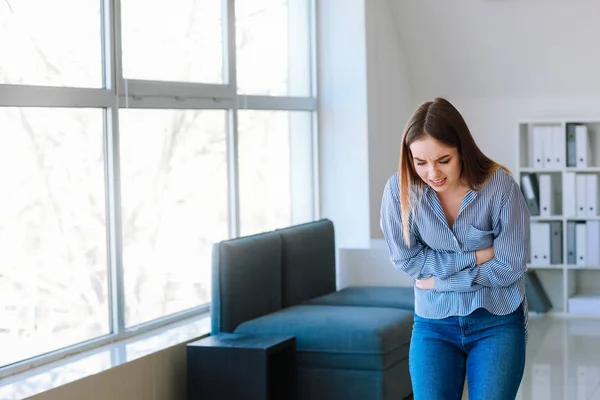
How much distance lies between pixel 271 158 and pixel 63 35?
2.28 m

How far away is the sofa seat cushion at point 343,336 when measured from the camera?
15.1ft

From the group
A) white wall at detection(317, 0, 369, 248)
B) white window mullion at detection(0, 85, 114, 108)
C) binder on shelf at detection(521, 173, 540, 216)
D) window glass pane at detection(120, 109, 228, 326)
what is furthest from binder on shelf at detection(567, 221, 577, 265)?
white window mullion at detection(0, 85, 114, 108)

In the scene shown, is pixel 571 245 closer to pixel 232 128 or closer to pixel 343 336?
pixel 232 128

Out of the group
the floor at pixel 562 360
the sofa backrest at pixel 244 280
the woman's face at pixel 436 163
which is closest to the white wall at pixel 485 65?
the floor at pixel 562 360

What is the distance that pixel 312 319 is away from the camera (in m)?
4.84

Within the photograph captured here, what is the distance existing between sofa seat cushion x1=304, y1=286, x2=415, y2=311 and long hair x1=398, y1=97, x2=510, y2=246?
8.54 feet

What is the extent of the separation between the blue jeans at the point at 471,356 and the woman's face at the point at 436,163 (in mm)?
368

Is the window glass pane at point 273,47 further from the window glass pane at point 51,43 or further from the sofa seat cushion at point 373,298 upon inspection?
the window glass pane at point 51,43

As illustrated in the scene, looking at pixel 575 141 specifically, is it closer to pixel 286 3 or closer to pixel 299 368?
pixel 286 3

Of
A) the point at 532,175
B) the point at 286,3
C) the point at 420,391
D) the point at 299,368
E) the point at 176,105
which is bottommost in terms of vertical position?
the point at 299,368

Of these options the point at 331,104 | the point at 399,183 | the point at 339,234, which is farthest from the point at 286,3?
the point at 399,183

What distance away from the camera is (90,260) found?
4.43 meters

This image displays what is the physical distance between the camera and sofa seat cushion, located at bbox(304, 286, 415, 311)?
5410 millimetres

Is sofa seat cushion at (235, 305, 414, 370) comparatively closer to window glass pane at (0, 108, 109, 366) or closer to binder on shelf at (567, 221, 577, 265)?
window glass pane at (0, 108, 109, 366)
